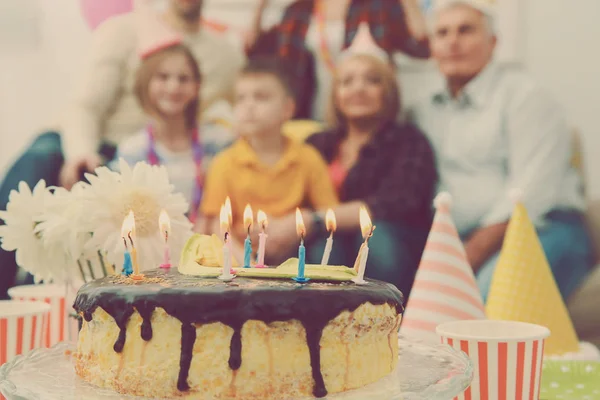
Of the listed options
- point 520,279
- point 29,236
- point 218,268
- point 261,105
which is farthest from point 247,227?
point 261,105

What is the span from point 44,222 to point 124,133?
5.57 ft

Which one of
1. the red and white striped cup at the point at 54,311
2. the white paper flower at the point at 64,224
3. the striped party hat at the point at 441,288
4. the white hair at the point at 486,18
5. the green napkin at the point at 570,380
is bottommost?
the green napkin at the point at 570,380

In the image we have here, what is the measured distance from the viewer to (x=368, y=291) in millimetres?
808

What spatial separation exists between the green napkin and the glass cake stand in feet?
1.08

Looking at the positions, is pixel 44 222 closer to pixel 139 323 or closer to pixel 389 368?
pixel 139 323

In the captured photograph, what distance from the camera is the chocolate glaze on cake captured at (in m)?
0.75

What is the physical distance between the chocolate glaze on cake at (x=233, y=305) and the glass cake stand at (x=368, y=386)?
2.4 inches

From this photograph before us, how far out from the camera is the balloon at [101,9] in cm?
271

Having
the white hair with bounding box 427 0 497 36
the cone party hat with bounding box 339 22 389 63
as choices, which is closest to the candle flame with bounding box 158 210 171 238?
the cone party hat with bounding box 339 22 389 63

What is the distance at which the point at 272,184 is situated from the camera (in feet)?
7.53

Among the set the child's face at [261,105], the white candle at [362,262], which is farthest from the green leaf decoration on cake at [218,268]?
the child's face at [261,105]

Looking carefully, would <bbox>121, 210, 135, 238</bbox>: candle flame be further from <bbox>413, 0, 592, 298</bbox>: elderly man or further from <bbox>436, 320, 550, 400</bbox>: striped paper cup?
<bbox>413, 0, 592, 298</bbox>: elderly man

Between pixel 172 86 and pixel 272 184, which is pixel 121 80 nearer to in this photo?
pixel 172 86

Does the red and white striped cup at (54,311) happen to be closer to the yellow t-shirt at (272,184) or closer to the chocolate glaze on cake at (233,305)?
the chocolate glaze on cake at (233,305)
